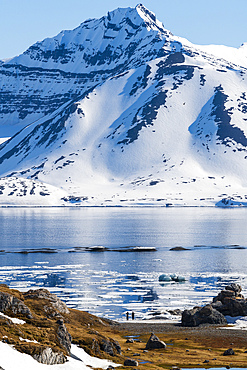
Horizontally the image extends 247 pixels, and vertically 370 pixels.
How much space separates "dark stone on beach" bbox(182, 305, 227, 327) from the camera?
194 feet

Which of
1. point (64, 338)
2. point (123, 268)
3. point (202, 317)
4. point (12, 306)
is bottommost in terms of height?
point (64, 338)

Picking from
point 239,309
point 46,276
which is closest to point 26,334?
point 239,309

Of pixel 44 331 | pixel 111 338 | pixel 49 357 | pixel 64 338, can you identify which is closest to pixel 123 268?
pixel 111 338

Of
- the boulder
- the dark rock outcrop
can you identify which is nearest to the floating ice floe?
the dark rock outcrop

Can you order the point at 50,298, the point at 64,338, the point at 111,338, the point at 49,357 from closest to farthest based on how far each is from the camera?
the point at 49,357
the point at 64,338
the point at 111,338
the point at 50,298

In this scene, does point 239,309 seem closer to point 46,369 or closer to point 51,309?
point 51,309

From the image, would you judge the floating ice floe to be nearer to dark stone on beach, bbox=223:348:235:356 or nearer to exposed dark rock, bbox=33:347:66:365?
dark stone on beach, bbox=223:348:235:356

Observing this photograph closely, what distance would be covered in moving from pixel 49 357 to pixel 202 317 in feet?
89.1

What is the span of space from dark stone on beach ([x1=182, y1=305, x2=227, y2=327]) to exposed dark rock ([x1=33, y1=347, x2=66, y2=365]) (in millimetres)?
24740

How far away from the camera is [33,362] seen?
3441 cm

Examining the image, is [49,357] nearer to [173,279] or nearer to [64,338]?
[64,338]

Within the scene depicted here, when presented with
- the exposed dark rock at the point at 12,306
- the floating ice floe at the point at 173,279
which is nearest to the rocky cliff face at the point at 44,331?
the exposed dark rock at the point at 12,306

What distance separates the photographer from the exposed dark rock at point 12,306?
41312mm

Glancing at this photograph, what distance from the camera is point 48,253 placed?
138m
